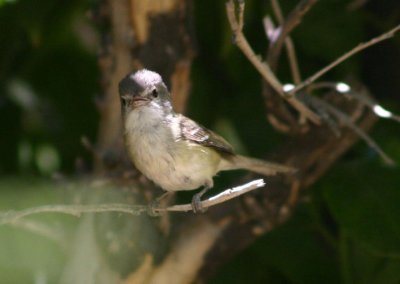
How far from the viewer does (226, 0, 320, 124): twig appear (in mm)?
2738

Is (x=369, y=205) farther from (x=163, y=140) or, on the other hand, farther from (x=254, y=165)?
(x=163, y=140)

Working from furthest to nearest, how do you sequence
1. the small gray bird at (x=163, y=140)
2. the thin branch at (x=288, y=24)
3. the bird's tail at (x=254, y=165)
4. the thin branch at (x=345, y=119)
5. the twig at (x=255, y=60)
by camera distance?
the bird's tail at (x=254, y=165), the thin branch at (x=345, y=119), the small gray bird at (x=163, y=140), the thin branch at (x=288, y=24), the twig at (x=255, y=60)

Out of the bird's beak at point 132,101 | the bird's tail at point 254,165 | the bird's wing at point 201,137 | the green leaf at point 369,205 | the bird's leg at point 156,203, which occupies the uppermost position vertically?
the bird's beak at point 132,101

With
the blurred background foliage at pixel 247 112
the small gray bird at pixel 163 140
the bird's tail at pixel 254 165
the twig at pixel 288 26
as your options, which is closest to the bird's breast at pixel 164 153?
the small gray bird at pixel 163 140

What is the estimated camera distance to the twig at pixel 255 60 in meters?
2.74

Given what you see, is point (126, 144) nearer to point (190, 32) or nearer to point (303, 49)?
point (190, 32)

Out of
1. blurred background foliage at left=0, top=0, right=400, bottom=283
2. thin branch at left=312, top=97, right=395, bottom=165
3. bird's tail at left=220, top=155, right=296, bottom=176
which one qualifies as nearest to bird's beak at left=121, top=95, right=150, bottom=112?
blurred background foliage at left=0, top=0, right=400, bottom=283

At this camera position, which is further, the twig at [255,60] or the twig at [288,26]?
the twig at [288,26]

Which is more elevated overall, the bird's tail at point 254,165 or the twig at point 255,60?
the twig at point 255,60

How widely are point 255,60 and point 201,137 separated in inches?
23.2

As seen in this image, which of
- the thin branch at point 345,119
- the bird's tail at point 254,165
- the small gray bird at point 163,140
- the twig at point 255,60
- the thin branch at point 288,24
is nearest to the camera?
the twig at point 255,60

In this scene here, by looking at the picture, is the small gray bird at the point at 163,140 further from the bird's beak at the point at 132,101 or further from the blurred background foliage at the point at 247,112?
the blurred background foliage at the point at 247,112

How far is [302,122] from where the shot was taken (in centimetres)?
370

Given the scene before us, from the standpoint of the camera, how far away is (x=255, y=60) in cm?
299
